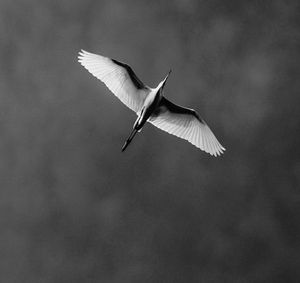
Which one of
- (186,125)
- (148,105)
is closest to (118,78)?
(148,105)

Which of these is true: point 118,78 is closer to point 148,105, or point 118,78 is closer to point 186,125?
point 148,105

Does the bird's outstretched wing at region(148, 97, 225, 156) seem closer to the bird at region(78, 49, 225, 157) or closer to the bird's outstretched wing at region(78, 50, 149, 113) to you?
the bird at region(78, 49, 225, 157)

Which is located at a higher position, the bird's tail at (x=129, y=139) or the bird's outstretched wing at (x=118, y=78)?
the bird's outstretched wing at (x=118, y=78)

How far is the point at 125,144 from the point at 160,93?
2.98m

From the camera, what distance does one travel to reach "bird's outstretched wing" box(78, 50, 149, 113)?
1249 inches

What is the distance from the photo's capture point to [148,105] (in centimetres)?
3206

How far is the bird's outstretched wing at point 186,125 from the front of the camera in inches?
1332

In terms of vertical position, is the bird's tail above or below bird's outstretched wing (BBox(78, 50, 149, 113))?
below

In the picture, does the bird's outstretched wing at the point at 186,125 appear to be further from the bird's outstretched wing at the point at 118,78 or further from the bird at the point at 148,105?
the bird's outstretched wing at the point at 118,78

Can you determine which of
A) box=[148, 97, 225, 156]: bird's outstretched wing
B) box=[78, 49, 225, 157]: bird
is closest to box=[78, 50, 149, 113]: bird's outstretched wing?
box=[78, 49, 225, 157]: bird

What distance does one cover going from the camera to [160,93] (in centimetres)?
3234

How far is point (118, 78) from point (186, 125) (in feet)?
14.8

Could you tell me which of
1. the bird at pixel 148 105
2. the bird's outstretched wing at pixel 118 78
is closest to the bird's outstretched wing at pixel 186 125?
the bird at pixel 148 105

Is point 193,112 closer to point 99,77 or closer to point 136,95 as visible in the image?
point 136,95
